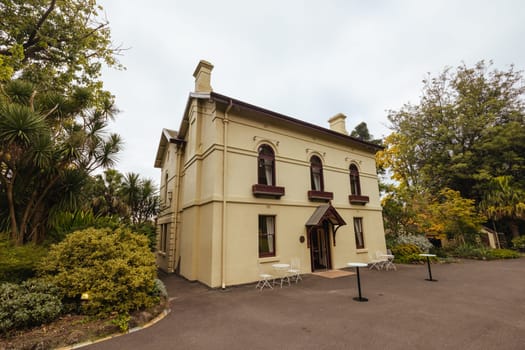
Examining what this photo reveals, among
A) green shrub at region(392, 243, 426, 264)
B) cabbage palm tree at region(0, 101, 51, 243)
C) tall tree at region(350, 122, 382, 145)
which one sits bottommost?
green shrub at region(392, 243, 426, 264)

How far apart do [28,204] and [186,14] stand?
8.35 meters

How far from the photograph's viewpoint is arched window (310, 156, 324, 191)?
11.8 m

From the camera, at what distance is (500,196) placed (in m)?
17.6

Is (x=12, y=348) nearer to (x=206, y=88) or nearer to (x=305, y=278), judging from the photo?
(x=305, y=278)

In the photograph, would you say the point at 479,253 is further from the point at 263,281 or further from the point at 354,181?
the point at 263,281

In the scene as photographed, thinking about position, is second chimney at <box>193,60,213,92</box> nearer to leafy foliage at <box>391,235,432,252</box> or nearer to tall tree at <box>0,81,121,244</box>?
tall tree at <box>0,81,121,244</box>

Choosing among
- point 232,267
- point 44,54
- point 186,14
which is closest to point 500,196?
point 232,267

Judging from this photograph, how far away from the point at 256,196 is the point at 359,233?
283 inches

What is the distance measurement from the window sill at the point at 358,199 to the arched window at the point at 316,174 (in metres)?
2.12

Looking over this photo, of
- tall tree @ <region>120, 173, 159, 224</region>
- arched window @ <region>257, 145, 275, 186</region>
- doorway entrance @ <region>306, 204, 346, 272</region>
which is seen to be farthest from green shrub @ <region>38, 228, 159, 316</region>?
doorway entrance @ <region>306, 204, 346, 272</region>

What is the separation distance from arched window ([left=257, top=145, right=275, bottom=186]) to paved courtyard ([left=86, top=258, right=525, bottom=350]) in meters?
4.40

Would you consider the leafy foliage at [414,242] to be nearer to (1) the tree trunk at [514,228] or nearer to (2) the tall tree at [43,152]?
(1) the tree trunk at [514,228]

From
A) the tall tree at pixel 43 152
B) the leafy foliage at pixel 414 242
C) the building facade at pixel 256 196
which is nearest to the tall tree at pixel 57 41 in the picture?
the tall tree at pixel 43 152

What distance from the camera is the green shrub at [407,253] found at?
521 inches
